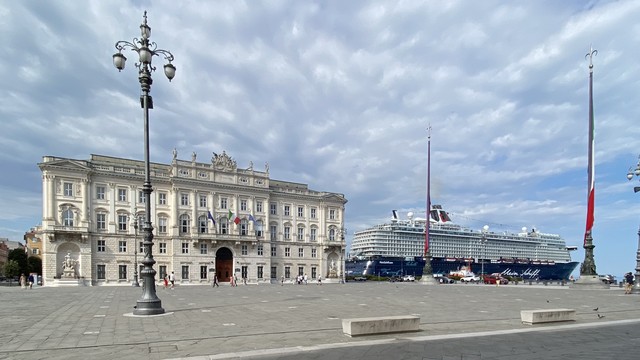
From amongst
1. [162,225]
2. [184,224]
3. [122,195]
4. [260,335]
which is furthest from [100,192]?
[260,335]

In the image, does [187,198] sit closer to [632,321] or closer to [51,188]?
[51,188]

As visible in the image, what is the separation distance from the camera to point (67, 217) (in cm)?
5369

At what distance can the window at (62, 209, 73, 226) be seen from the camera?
175 ft

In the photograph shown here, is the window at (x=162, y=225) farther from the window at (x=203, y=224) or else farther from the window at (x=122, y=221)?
the window at (x=203, y=224)

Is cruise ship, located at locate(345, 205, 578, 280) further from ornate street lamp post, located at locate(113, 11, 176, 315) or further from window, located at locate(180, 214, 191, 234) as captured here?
ornate street lamp post, located at locate(113, 11, 176, 315)

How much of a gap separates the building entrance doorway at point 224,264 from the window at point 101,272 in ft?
52.5

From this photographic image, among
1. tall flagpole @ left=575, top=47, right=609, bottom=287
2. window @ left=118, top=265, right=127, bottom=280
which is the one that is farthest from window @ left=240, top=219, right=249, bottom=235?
tall flagpole @ left=575, top=47, right=609, bottom=287

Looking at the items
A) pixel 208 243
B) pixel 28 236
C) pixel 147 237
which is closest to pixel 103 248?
pixel 208 243

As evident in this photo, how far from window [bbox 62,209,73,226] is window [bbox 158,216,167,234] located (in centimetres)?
1130

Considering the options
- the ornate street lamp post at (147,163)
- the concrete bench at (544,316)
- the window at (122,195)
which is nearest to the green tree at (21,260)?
the window at (122,195)

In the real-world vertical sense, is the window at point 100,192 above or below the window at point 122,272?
above

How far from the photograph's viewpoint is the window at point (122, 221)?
57938mm

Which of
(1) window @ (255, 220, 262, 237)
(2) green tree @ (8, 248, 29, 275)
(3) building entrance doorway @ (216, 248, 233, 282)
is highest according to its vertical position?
(1) window @ (255, 220, 262, 237)

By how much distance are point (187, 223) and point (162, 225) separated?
356 centimetres
